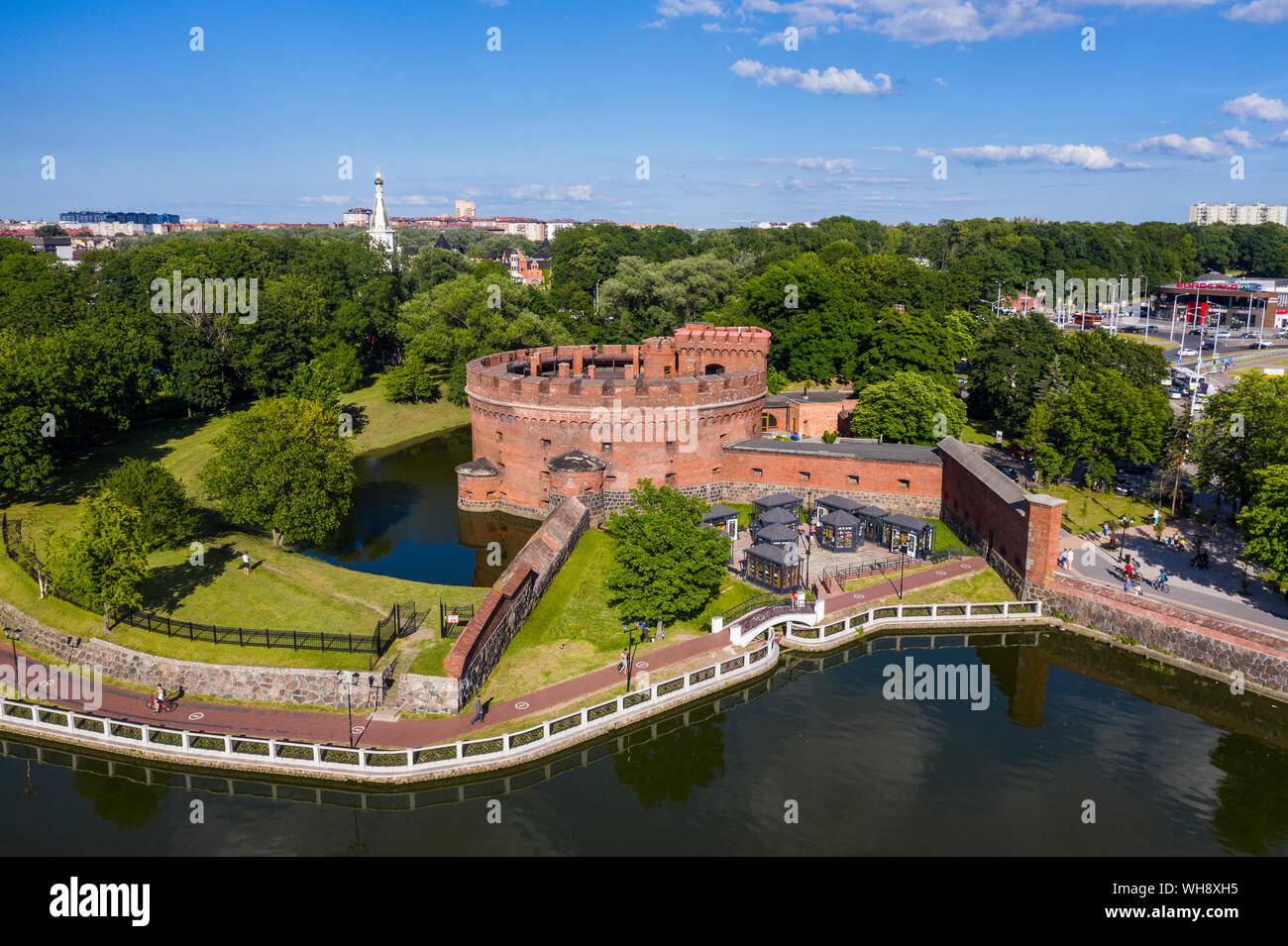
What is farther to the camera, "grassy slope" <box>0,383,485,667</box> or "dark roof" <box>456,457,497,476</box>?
"dark roof" <box>456,457,497,476</box>

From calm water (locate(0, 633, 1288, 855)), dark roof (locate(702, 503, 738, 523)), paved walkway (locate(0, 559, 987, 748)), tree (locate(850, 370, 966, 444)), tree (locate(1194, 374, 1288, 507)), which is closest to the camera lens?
calm water (locate(0, 633, 1288, 855))

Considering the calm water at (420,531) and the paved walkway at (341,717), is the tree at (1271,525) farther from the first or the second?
the calm water at (420,531)

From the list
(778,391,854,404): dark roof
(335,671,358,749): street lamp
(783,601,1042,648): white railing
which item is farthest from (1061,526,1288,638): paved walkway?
(335,671,358,749): street lamp

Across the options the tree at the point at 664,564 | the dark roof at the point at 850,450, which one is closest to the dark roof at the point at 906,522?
the dark roof at the point at 850,450

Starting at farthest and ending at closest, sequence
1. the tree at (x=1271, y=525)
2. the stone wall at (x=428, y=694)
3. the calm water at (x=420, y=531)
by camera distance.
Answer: the calm water at (x=420, y=531) → the tree at (x=1271, y=525) → the stone wall at (x=428, y=694)

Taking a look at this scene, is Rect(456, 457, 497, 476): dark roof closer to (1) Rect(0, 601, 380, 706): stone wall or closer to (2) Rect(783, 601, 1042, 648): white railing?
(1) Rect(0, 601, 380, 706): stone wall

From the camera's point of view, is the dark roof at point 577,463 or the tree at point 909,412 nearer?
the dark roof at point 577,463
